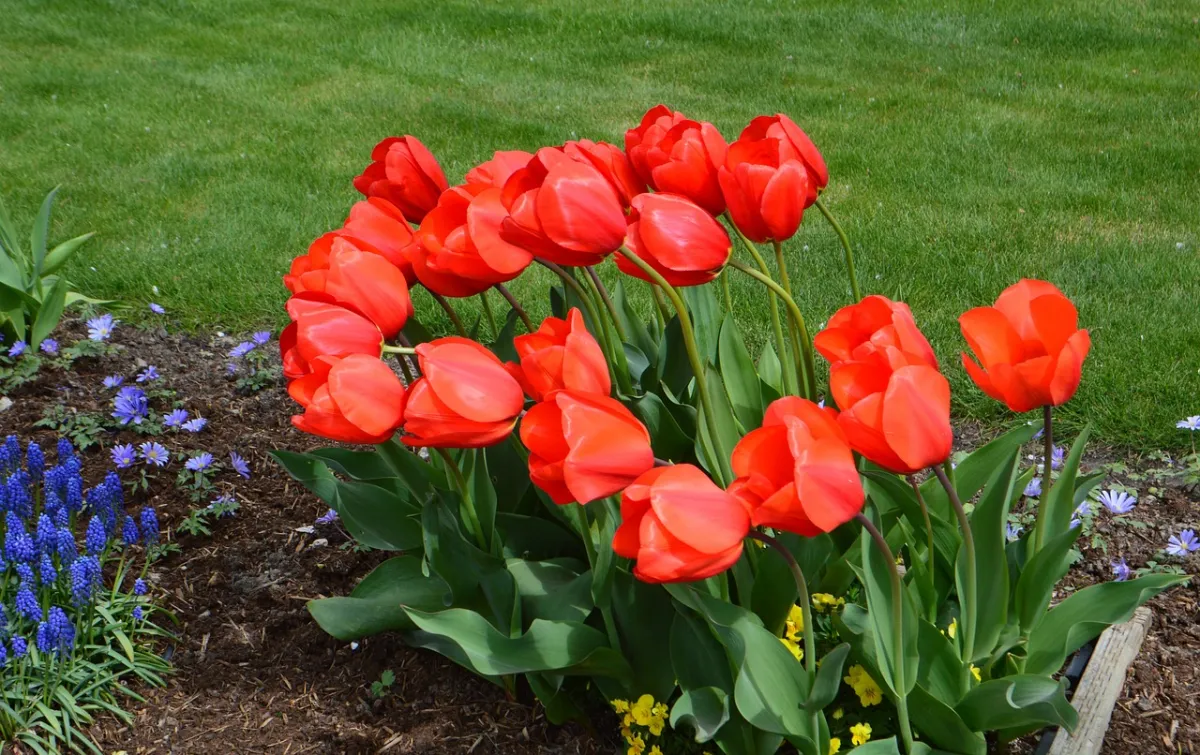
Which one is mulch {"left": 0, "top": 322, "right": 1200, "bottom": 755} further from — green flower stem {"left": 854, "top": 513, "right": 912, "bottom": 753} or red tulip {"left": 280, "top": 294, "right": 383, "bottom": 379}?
red tulip {"left": 280, "top": 294, "right": 383, "bottom": 379}

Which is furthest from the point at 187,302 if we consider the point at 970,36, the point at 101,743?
the point at 970,36

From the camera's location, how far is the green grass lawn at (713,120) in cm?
364

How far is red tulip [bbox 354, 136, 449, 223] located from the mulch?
816mm

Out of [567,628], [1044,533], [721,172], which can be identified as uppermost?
[721,172]

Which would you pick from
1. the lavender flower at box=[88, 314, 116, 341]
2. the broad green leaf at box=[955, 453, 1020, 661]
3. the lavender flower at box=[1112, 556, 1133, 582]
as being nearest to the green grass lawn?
the lavender flower at box=[88, 314, 116, 341]

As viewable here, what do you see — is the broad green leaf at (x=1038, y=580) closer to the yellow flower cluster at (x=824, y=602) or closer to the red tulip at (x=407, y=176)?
the yellow flower cluster at (x=824, y=602)

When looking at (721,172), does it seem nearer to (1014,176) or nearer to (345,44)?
(1014,176)

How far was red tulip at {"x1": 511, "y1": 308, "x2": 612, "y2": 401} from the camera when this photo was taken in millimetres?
1299

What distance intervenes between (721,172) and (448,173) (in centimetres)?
347

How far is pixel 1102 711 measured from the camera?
177 centimetres

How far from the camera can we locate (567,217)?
1243 millimetres

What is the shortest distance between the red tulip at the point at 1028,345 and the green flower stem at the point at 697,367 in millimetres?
321

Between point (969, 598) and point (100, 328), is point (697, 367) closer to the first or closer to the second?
point (969, 598)

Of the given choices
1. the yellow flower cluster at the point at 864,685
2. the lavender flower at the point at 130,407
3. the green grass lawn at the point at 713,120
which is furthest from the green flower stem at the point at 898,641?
the lavender flower at the point at 130,407
